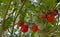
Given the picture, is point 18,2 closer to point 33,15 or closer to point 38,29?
point 33,15

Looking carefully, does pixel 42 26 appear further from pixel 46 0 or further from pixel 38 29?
pixel 46 0

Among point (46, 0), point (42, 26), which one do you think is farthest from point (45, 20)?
point (46, 0)

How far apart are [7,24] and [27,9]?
0.13 metres

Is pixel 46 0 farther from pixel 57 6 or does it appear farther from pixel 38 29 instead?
pixel 38 29

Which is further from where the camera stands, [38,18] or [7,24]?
[38,18]

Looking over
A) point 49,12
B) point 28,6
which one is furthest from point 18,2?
point 49,12

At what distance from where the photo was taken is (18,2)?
0.79m

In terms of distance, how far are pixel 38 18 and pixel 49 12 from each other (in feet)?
0.32

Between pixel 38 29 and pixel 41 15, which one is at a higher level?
pixel 41 15

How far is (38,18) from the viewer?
3.11ft

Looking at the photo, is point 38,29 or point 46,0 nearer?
point 46,0

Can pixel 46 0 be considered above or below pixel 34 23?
above

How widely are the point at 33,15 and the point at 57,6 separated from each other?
0.14 meters

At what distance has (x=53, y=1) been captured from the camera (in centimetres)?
86
